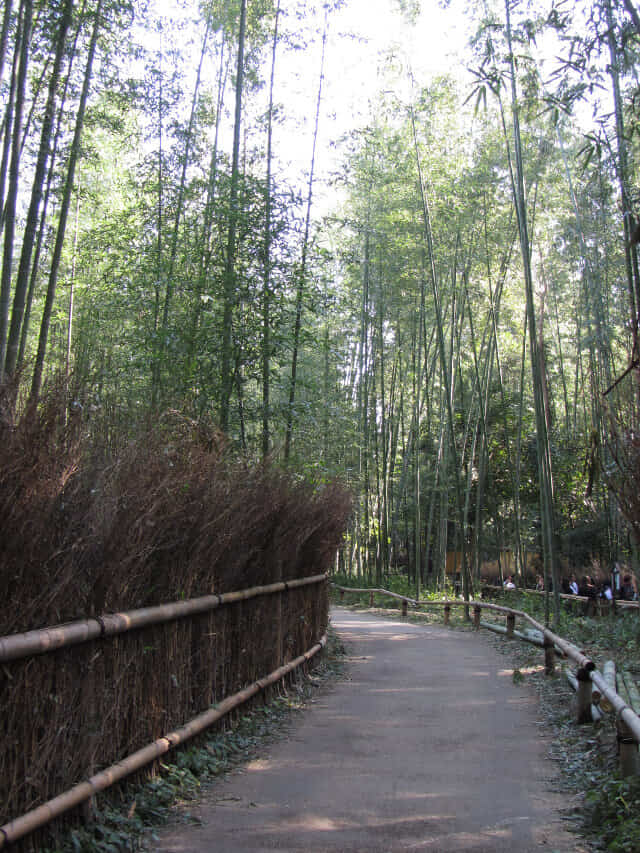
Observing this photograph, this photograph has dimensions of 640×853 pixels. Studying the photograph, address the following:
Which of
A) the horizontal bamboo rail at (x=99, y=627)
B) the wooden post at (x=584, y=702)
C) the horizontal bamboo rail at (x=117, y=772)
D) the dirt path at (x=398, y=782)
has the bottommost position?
the dirt path at (x=398, y=782)

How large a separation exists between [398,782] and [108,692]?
5.08 feet

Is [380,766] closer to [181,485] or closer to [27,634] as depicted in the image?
[181,485]

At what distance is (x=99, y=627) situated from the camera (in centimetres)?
297

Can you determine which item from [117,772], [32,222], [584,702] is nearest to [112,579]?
[117,772]

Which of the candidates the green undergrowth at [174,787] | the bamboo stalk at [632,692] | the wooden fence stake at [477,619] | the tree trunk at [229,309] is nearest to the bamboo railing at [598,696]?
the bamboo stalk at [632,692]

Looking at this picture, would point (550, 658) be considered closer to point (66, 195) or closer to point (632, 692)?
point (632, 692)

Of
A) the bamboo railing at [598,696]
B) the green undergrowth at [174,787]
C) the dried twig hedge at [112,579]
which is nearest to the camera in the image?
the dried twig hedge at [112,579]

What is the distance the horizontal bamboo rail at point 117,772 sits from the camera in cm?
240

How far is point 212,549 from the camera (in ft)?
14.0

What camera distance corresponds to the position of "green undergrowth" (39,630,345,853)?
9.31 feet

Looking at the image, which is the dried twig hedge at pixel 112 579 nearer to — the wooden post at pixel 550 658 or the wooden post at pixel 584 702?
the wooden post at pixel 584 702

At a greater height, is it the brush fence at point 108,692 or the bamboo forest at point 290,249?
the bamboo forest at point 290,249

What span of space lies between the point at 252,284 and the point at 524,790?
4.62m

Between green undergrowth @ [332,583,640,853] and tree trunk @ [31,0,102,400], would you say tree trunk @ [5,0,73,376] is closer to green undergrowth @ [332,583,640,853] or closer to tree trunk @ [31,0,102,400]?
tree trunk @ [31,0,102,400]
